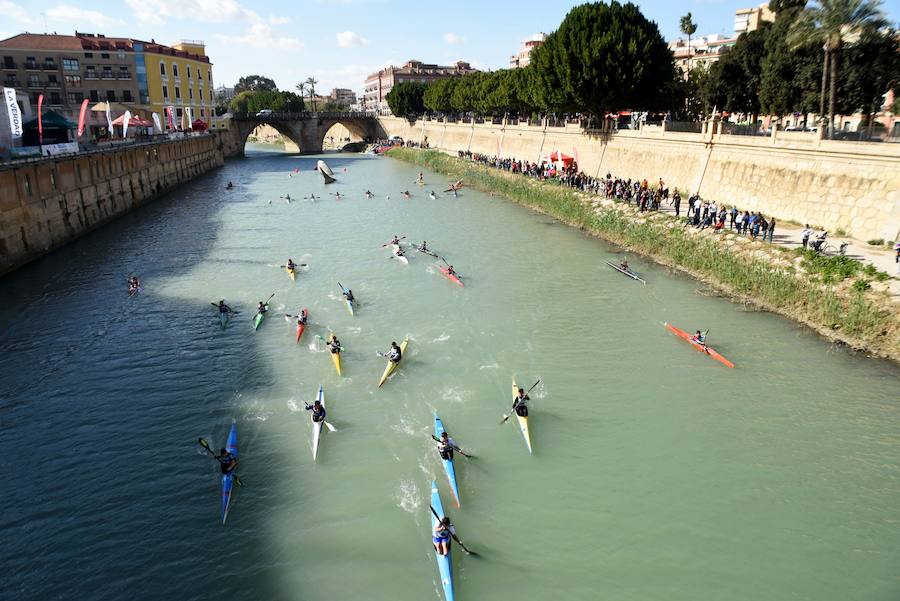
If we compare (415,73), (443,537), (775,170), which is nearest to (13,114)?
(443,537)

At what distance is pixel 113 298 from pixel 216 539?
69.3ft

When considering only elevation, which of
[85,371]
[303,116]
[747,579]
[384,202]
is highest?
[303,116]

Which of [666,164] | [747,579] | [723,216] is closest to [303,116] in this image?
[666,164]

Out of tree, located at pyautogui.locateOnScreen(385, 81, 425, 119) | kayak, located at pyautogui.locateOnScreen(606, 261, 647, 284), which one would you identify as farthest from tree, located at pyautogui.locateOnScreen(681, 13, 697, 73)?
kayak, located at pyautogui.locateOnScreen(606, 261, 647, 284)

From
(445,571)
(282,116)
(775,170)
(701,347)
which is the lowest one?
(445,571)

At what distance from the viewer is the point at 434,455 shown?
55.4 ft

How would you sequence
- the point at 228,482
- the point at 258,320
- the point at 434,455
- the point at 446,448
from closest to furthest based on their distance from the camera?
the point at 228,482 < the point at 446,448 < the point at 434,455 < the point at 258,320

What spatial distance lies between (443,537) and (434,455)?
4.01 m

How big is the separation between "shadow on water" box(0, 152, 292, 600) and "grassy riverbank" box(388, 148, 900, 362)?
22100 millimetres

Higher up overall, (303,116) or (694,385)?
(303,116)

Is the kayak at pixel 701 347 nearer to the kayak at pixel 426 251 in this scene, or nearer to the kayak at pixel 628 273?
the kayak at pixel 628 273

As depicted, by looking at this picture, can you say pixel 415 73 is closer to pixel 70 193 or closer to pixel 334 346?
pixel 70 193

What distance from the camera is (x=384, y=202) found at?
59.1m

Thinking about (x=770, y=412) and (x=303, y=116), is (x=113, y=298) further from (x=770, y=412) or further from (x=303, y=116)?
(x=303, y=116)
